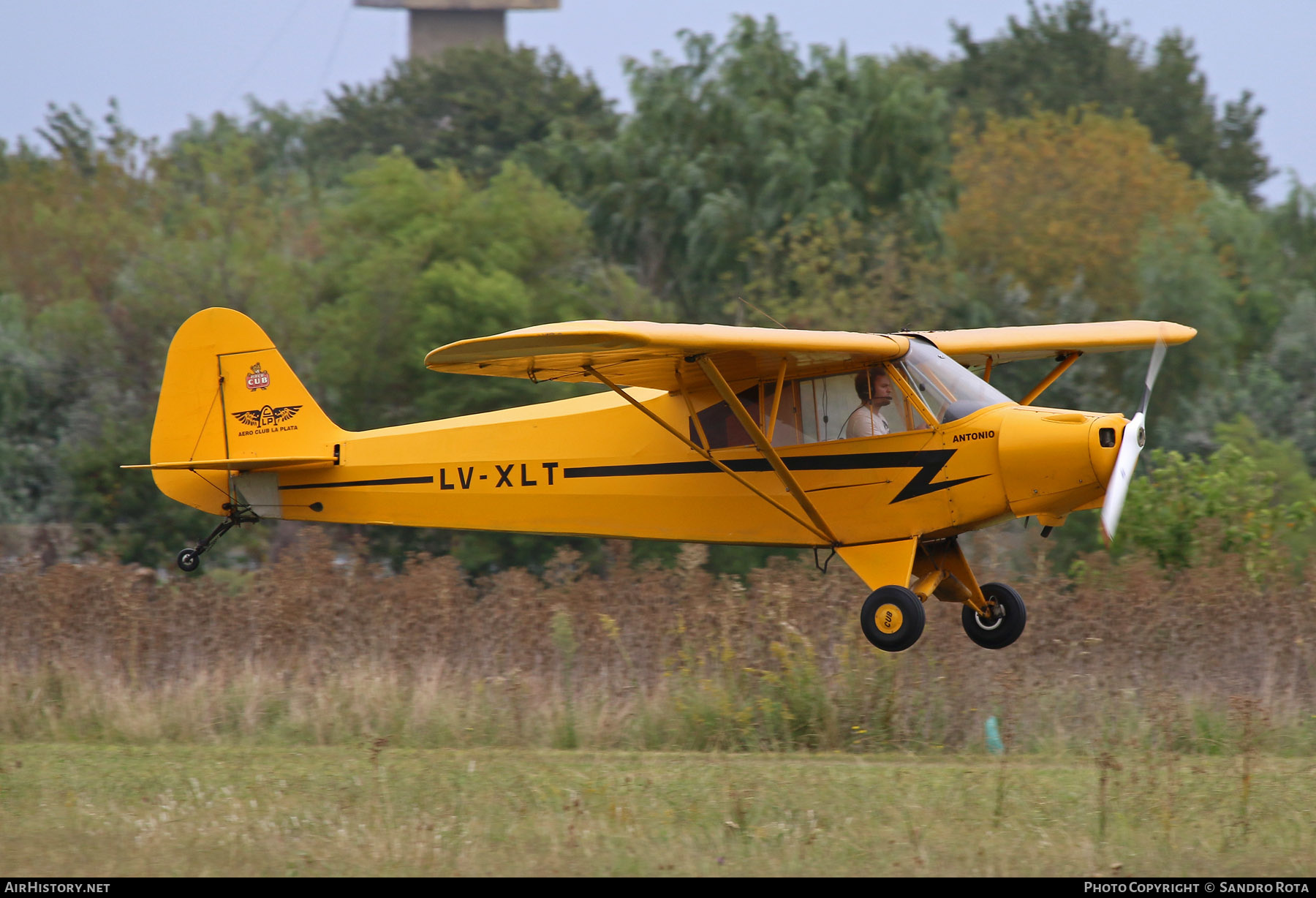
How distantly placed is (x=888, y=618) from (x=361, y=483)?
205 inches

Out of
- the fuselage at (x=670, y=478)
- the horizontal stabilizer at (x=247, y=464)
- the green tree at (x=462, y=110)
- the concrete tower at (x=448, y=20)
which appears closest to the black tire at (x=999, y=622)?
the fuselage at (x=670, y=478)

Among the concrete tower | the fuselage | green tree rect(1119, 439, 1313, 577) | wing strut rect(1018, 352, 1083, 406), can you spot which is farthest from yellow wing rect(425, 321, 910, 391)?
the concrete tower

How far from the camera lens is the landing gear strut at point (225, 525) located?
12375mm

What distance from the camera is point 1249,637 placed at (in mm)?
12891

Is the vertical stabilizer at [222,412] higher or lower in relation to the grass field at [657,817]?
higher

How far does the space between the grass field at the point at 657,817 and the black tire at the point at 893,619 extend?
3.39 ft

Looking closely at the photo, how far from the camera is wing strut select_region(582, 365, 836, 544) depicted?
10.2m

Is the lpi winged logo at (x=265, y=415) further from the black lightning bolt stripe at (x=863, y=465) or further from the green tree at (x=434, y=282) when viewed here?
the green tree at (x=434, y=282)

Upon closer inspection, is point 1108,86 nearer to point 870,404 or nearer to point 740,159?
point 740,159

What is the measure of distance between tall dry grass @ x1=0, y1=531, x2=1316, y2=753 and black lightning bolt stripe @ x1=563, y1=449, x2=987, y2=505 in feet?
6.77

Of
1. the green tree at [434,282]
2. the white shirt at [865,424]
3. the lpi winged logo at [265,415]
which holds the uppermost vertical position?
the green tree at [434,282]

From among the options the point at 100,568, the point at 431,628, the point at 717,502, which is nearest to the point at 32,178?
the point at 100,568

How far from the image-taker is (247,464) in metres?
12.4

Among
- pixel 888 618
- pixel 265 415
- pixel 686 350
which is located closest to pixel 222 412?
pixel 265 415
